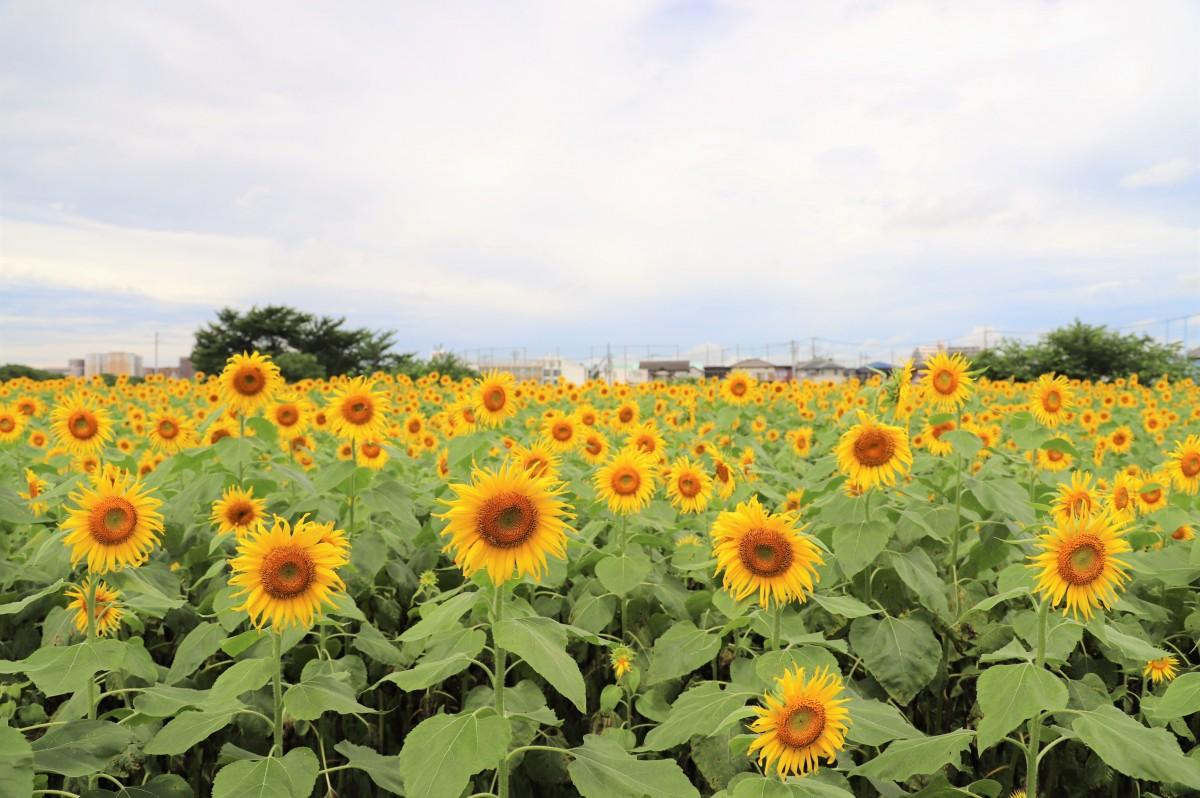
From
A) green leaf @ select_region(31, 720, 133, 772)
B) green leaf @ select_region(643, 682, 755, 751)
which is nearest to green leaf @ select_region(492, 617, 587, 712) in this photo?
green leaf @ select_region(643, 682, 755, 751)

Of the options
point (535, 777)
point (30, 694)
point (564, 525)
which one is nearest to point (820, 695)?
point (564, 525)

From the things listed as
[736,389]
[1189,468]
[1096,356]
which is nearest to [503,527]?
[1189,468]

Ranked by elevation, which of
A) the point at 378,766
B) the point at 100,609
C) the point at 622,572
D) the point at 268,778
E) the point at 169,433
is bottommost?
the point at 378,766

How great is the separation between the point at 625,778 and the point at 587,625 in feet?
3.15

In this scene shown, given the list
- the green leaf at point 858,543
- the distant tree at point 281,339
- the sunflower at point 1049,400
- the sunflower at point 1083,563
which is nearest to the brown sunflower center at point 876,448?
the green leaf at point 858,543

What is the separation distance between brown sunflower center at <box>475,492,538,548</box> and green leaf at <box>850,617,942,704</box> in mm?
1388

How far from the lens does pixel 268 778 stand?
2.19 m

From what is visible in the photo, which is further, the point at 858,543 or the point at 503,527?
the point at 858,543

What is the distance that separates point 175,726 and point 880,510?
2598 mm

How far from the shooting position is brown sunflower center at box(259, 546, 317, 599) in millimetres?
2303

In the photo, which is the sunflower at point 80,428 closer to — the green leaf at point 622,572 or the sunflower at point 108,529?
the sunflower at point 108,529

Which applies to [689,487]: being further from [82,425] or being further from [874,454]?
[82,425]

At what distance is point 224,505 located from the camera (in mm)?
3297

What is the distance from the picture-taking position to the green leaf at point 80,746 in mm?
2191
